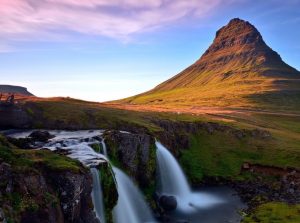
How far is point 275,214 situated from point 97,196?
2827 cm

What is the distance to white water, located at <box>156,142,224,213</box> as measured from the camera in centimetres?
6628

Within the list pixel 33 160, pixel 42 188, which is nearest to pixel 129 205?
pixel 33 160

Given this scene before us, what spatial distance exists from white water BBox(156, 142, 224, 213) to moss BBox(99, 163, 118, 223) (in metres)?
20.1

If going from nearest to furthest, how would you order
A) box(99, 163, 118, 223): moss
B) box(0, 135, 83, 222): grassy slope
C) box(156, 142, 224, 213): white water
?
box(0, 135, 83, 222): grassy slope, box(99, 163, 118, 223): moss, box(156, 142, 224, 213): white water

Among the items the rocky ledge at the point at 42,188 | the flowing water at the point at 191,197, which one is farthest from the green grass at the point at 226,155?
the rocky ledge at the point at 42,188

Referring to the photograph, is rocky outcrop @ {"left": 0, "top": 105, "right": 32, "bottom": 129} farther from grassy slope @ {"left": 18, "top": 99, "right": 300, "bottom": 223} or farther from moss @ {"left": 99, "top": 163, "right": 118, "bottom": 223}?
moss @ {"left": 99, "top": 163, "right": 118, "bottom": 223}

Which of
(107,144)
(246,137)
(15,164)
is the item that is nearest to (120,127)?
(107,144)

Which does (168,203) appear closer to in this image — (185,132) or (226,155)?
(226,155)

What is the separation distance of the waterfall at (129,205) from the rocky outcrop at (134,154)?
344 cm

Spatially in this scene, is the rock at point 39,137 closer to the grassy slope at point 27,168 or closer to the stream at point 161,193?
the stream at point 161,193

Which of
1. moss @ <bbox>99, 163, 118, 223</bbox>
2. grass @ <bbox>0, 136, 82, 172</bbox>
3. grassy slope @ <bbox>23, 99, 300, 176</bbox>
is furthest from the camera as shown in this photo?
grassy slope @ <bbox>23, 99, 300, 176</bbox>

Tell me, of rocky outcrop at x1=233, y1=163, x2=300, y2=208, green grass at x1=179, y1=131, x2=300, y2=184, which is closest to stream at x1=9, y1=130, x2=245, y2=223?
rocky outcrop at x1=233, y1=163, x2=300, y2=208

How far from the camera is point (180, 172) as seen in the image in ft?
252

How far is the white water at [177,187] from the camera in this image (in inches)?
2609
